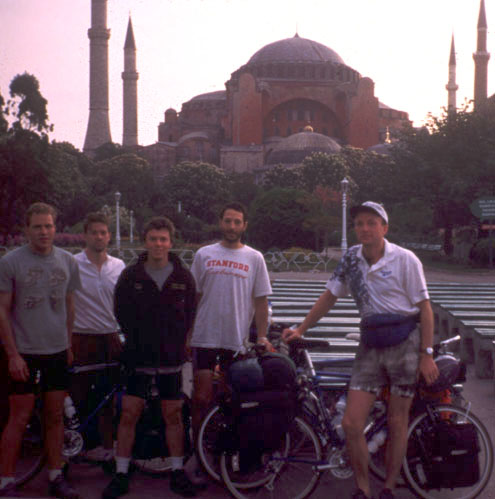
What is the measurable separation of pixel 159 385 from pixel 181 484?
63 cm

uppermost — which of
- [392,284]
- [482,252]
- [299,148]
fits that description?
[299,148]

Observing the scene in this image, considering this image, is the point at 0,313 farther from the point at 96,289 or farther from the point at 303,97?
the point at 303,97

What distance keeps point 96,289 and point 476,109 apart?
1469 inches

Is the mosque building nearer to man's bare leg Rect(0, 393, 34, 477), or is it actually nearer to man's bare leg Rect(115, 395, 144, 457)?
man's bare leg Rect(115, 395, 144, 457)

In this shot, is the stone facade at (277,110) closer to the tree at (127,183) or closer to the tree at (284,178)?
the tree at (127,183)

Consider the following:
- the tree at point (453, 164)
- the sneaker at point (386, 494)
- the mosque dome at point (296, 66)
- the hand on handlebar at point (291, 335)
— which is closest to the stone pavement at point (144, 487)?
the sneaker at point (386, 494)

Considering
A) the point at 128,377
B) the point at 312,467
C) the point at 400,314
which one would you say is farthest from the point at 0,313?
the point at 400,314

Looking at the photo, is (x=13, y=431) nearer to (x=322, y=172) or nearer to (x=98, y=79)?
(x=322, y=172)

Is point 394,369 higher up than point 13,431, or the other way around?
point 394,369

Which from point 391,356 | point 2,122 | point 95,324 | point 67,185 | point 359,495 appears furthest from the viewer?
point 67,185

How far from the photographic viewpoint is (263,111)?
108250 millimetres

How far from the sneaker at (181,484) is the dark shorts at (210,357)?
0.73 m

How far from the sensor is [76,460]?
18.8ft

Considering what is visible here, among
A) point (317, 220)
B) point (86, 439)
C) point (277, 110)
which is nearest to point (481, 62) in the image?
point (277, 110)
